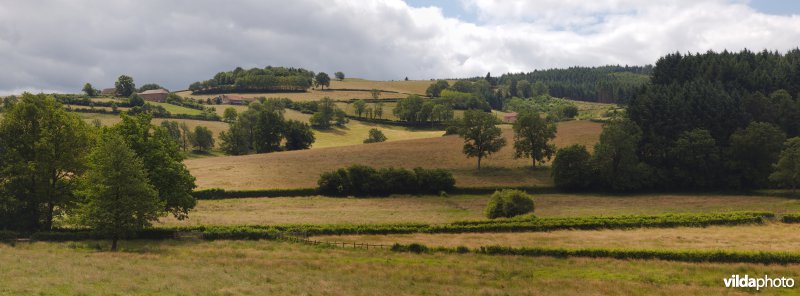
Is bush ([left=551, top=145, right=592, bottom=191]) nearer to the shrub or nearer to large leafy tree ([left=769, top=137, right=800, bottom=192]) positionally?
large leafy tree ([left=769, top=137, right=800, bottom=192])

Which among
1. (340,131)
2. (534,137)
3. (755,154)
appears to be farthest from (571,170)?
(340,131)

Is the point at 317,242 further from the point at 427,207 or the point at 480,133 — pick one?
the point at 480,133

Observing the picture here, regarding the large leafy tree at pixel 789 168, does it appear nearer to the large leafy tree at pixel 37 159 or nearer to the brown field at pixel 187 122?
the large leafy tree at pixel 37 159

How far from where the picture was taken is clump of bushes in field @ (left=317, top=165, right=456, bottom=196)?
3425 inches

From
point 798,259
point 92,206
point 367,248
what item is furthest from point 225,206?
point 798,259

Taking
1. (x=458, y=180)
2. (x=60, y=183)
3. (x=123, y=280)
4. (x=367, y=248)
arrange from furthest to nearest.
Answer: (x=458, y=180)
(x=60, y=183)
(x=367, y=248)
(x=123, y=280)

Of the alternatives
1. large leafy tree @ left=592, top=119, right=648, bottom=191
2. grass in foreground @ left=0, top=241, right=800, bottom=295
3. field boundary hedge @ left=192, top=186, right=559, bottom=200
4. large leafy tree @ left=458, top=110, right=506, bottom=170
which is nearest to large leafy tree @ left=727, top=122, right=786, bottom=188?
large leafy tree @ left=592, top=119, right=648, bottom=191

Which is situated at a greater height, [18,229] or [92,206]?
[92,206]

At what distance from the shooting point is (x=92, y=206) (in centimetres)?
4422

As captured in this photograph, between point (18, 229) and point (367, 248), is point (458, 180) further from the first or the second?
point (18, 229)

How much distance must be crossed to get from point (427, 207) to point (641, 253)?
38807 millimetres

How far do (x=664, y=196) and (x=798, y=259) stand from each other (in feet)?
164

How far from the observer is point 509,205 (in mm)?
64438

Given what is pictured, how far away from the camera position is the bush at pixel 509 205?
64562 mm
